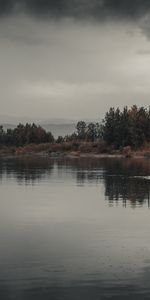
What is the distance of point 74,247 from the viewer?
27.0 m

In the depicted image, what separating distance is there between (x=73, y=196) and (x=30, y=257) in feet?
96.0

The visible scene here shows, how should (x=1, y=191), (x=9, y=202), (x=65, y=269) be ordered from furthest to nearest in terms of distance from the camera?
(x=1, y=191)
(x=9, y=202)
(x=65, y=269)

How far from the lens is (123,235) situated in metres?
30.9

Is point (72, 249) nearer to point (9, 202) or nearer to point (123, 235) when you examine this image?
point (123, 235)

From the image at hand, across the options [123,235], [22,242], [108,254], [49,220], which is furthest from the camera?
[49,220]

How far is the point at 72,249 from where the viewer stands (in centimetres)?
Result: 2645

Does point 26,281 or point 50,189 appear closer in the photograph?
point 26,281

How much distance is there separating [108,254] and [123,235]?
5.55 meters

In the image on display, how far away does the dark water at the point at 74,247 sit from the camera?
764 inches

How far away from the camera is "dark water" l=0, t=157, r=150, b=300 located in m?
19.4

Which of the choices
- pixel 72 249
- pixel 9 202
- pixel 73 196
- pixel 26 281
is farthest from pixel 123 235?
pixel 73 196

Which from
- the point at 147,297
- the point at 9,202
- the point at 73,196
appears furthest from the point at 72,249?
the point at 73,196

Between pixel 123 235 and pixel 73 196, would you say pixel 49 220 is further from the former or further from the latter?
pixel 73 196

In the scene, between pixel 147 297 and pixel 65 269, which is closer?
pixel 147 297
